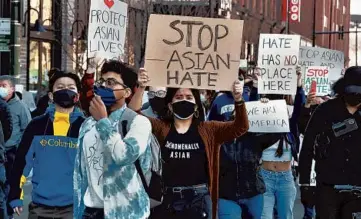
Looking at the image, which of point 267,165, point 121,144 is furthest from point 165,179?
point 267,165

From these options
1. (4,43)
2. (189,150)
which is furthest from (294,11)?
(189,150)

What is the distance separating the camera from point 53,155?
6375 mm

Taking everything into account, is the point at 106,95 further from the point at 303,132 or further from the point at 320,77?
the point at 320,77

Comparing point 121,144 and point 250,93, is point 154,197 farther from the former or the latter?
point 250,93

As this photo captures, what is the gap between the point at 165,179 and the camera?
6078 millimetres

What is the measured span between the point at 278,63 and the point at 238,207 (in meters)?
2.85

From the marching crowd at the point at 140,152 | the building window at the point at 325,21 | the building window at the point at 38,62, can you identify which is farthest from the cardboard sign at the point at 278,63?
the building window at the point at 325,21

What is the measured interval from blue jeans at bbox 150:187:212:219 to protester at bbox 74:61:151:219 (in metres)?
0.73

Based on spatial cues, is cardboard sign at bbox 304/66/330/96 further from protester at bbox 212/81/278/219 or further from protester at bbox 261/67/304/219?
protester at bbox 212/81/278/219

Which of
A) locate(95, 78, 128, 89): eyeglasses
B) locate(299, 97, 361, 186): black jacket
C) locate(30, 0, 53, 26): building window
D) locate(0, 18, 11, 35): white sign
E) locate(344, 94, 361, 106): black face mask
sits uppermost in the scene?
locate(30, 0, 53, 26): building window

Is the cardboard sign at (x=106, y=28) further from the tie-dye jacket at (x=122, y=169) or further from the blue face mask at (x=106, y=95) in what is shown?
the tie-dye jacket at (x=122, y=169)

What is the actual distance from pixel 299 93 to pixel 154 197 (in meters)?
4.50

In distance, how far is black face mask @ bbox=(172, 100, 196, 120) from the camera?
6.18m

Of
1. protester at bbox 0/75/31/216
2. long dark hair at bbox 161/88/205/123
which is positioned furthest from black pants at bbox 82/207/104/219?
protester at bbox 0/75/31/216
